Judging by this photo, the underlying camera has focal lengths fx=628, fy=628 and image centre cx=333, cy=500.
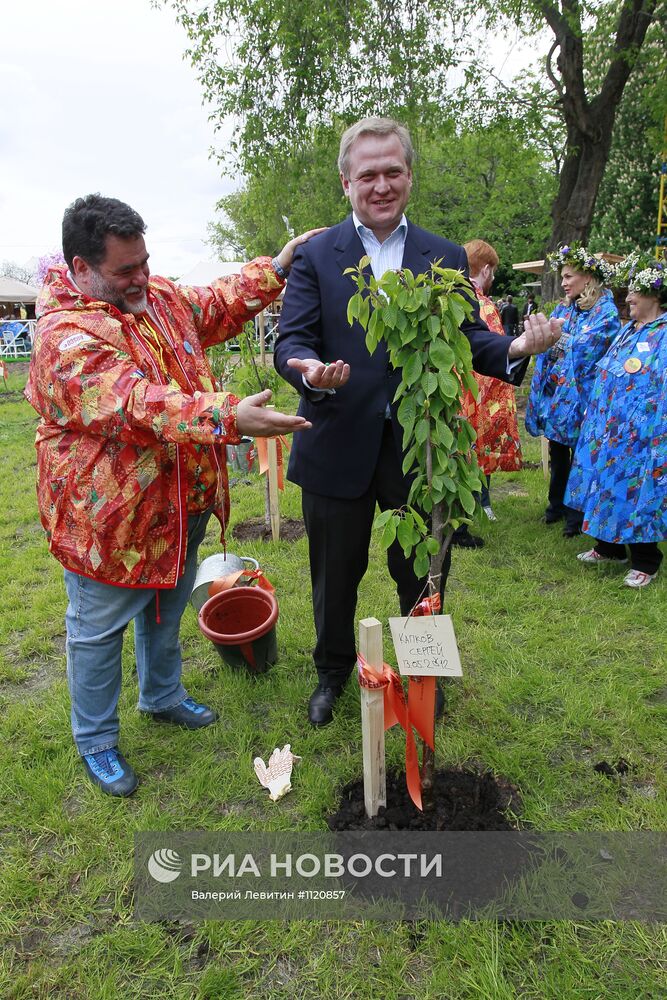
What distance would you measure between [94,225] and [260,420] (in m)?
0.79

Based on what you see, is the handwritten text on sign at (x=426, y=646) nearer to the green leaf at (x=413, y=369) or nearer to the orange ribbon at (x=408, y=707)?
the orange ribbon at (x=408, y=707)

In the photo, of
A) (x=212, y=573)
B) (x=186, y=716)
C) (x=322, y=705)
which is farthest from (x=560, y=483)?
(x=186, y=716)

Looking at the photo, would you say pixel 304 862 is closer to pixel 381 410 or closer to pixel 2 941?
pixel 2 941

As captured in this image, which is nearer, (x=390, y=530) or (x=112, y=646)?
(x=390, y=530)

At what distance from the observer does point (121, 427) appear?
6.35ft

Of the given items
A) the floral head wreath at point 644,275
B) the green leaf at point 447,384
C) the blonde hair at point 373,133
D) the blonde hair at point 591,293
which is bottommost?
the green leaf at point 447,384

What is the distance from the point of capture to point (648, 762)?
2496 mm

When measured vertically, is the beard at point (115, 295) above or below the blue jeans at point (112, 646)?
above

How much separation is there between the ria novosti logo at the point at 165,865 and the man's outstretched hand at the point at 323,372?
163cm

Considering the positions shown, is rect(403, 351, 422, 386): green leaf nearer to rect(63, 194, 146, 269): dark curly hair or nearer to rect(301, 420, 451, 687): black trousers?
rect(301, 420, 451, 687): black trousers

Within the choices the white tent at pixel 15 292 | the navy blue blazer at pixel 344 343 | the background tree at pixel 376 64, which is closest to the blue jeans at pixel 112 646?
the navy blue blazer at pixel 344 343

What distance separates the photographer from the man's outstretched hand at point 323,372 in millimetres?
1795

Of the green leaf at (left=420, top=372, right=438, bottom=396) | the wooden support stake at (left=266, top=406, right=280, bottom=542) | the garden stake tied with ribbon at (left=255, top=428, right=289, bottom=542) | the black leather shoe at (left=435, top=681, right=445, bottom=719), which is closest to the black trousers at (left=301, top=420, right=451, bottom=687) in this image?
the black leather shoe at (left=435, top=681, right=445, bottom=719)

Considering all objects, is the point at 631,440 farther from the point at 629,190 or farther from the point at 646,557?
the point at 629,190
